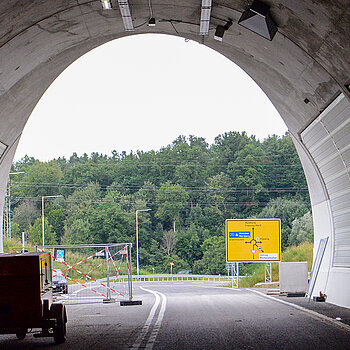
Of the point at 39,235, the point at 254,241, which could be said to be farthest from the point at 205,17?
the point at 39,235

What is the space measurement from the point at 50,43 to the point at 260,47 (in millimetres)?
5469

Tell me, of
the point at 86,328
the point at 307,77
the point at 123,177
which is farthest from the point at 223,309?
the point at 123,177

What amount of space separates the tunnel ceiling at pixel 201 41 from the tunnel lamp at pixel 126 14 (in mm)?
214

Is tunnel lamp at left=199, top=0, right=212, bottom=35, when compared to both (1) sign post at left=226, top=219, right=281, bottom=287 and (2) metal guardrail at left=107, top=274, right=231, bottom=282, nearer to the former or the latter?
(1) sign post at left=226, top=219, right=281, bottom=287

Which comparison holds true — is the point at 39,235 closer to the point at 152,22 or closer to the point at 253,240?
the point at 253,240

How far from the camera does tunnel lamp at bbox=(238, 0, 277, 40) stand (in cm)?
1384

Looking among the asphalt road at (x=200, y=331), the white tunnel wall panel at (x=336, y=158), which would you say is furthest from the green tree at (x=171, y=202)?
the asphalt road at (x=200, y=331)

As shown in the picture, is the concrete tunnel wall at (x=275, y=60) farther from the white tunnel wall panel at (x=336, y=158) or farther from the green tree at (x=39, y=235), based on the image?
the green tree at (x=39, y=235)

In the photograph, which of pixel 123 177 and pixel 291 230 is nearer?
pixel 291 230

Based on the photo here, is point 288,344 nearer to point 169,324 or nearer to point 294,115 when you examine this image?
point 169,324

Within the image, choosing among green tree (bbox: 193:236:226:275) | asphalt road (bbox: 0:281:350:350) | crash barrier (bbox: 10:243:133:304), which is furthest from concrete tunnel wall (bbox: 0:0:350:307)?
green tree (bbox: 193:236:226:275)

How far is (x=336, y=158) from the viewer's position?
17.8m

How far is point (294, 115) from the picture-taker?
19.4 meters

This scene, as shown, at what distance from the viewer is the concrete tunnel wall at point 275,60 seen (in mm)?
13039
